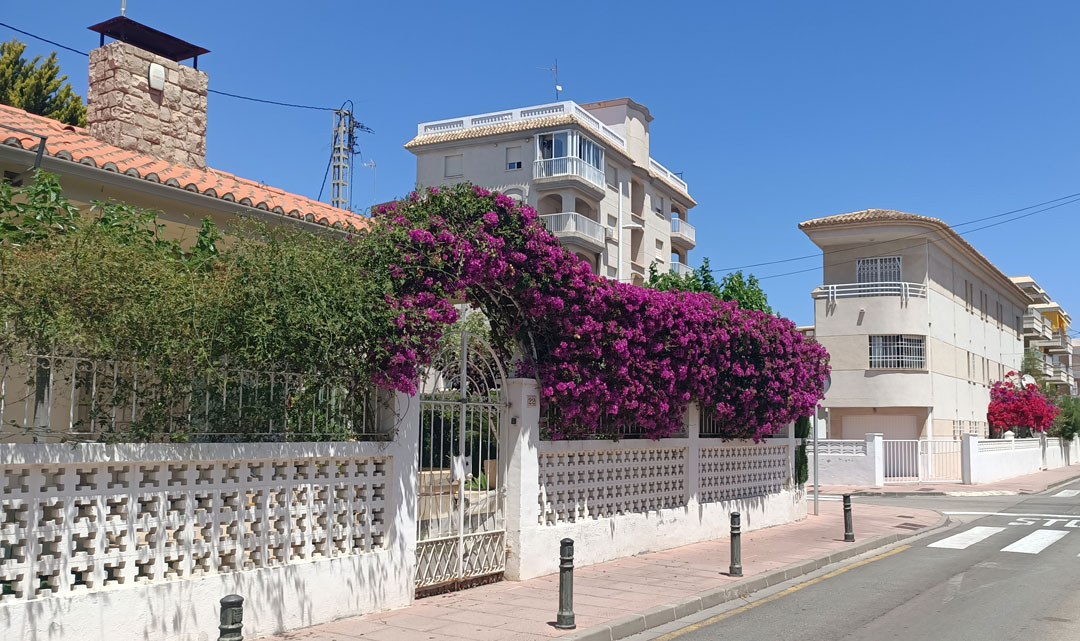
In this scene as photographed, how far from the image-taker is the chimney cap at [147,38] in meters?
16.6

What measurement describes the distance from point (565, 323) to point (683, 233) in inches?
1965

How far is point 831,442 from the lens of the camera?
32188 millimetres

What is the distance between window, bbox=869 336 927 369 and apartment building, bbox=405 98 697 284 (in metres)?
11.6

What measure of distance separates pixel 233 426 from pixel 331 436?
1082 mm

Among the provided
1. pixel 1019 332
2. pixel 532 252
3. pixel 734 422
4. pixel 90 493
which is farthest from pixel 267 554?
pixel 1019 332

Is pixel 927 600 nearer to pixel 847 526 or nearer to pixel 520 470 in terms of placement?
pixel 520 470

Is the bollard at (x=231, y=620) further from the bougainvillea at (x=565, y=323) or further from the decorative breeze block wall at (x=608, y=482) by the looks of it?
the decorative breeze block wall at (x=608, y=482)

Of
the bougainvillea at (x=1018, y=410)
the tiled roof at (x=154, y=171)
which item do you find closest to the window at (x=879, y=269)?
the bougainvillea at (x=1018, y=410)

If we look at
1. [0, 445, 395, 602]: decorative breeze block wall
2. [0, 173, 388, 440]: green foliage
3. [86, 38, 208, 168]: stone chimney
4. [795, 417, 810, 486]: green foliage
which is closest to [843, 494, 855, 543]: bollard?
[795, 417, 810, 486]: green foliage

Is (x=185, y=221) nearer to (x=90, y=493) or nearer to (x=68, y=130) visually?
(x=68, y=130)

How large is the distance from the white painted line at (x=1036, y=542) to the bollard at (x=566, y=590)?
383 inches

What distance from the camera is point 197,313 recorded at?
7.29 meters

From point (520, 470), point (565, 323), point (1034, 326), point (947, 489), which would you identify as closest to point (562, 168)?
point (947, 489)

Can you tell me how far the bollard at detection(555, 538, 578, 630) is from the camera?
8.60 m
